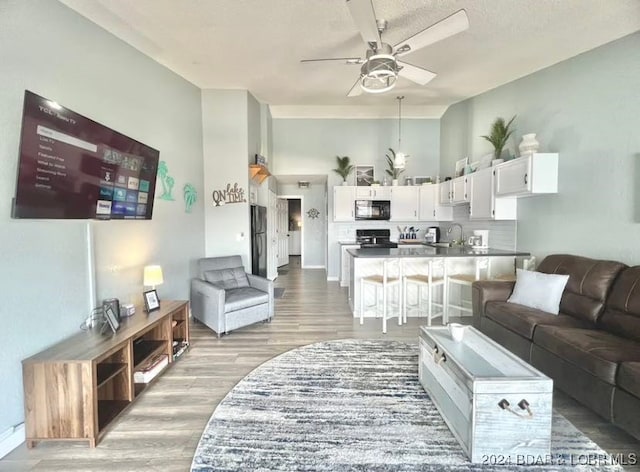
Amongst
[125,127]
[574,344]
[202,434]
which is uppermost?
[125,127]

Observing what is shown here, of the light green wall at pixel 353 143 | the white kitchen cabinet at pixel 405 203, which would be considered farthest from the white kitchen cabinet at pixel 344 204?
the white kitchen cabinet at pixel 405 203

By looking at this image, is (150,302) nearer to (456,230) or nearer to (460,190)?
(460,190)

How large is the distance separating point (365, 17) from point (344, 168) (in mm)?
4297

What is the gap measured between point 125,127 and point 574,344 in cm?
432

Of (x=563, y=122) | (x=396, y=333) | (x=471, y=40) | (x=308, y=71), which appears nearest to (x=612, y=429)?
(x=396, y=333)

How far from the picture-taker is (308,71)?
12.9ft

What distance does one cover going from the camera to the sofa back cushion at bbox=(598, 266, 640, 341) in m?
2.27

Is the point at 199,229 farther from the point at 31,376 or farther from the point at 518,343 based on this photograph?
the point at 518,343

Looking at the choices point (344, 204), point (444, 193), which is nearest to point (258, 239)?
point (344, 204)

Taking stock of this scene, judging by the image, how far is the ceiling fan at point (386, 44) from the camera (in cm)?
209

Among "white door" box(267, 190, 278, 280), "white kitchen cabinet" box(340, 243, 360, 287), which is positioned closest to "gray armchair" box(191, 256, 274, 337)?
"white door" box(267, 190, 278, 280)

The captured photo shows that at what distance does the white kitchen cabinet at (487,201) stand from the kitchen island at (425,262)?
1.71 feet

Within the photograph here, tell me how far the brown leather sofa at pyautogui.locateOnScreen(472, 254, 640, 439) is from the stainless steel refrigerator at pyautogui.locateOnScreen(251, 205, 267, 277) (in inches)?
131

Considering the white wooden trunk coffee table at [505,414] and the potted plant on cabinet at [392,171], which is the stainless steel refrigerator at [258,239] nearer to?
the potted plant on cabinet at [392,171]
